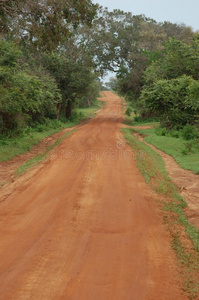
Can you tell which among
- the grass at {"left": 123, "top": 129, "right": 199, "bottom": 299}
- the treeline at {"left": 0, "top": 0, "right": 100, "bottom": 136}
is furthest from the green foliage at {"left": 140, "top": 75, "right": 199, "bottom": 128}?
the grass at {"left": 123, "top": 129, "right": 199, "bottom": 299}

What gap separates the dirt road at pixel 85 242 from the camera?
3.81 m

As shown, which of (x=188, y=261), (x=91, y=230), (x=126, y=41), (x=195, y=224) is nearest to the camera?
(x=188, y=261)

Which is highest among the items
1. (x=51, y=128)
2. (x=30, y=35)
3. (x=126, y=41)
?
(x=126, y=41)

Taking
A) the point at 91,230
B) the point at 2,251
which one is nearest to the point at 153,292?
the point at 91,230

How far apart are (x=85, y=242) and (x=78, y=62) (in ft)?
87.2

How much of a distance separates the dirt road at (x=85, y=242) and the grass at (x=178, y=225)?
0.17 metres

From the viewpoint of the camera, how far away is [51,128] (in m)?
23.8

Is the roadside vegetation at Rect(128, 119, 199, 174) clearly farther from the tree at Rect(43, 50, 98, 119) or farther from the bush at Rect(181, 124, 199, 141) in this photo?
the tree at Rect(43, 50, 98, 119)

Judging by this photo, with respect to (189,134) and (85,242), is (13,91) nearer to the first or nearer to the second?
(85,242)

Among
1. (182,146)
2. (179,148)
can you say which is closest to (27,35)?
(179,148)

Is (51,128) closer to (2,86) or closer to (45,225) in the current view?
(2,86)

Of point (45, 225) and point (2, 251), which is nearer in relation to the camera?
point (2, 251)

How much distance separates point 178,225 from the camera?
6.02m

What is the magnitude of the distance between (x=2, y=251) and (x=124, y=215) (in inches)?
107
